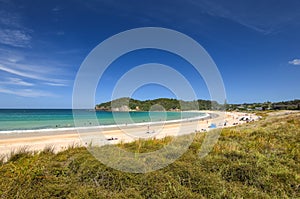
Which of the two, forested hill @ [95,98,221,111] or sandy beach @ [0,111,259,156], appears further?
forested hill @ [95,98,221,111]

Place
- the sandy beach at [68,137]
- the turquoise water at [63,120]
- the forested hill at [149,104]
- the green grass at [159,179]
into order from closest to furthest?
the green grass at [159,179] < the sandy beach at [68,137] < the forested hill at [149,104] < the turquoise water at [63,120]

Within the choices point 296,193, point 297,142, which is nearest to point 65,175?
point 296,193

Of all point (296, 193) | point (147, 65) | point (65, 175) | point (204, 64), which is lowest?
point (296, 193)

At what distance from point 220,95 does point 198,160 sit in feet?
13.7

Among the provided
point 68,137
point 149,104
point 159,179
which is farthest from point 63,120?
point 159,179

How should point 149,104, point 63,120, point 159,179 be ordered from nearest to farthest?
point 159,179
point 149,104
point 63,120

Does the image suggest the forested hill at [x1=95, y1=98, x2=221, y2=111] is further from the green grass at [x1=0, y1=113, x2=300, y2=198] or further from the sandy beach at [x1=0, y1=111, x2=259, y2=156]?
the green grass at [x1=0, y1=113, x2=300, y2=198]

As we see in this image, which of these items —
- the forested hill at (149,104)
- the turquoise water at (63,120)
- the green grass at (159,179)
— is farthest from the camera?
the turquoise water at (63,120)

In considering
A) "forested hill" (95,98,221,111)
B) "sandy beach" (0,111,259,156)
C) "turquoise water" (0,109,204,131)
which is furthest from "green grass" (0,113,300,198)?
"turquoise water" (0,109,204,131)

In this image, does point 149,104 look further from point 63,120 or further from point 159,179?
point 159,179

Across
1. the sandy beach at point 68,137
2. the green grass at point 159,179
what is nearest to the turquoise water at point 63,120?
the sandy beach at point 68,137

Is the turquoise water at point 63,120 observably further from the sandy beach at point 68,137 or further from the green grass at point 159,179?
the green grass at point 159,179

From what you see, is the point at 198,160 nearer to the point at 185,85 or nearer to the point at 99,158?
the point at 99,158

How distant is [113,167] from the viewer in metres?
4.63
